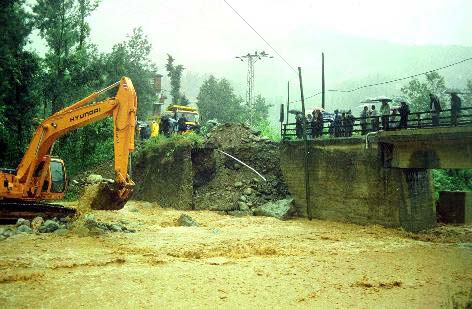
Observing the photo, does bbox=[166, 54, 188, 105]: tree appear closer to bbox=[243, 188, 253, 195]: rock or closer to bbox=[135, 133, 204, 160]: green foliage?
bbox=[135, 133, 204, 160]: green foliage

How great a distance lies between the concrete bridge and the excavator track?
38.7 feet

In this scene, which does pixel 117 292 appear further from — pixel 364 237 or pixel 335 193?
pixel 335 193

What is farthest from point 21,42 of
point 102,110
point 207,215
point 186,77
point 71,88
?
point 186,77

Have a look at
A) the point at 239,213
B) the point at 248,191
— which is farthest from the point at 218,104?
the point at 239,213

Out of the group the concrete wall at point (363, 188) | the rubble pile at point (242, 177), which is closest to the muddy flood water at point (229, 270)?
the concrete wall at point (363, 188)

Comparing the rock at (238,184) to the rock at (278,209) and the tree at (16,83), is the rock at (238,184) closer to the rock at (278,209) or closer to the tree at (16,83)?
the rock at (278,209)

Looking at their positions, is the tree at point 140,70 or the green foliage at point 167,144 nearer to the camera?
the green foliage at point 167,144

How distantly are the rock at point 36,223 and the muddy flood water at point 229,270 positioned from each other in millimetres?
835

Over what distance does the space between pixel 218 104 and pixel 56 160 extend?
38918 mm

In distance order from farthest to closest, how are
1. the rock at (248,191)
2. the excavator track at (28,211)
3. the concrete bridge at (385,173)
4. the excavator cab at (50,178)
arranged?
1. the rock at (248,191)
2. the concrete bridge at (385,173)
3. the excavator cab at (50,178)
4. the excavator track at (28,211)

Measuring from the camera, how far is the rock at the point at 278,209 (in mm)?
19672

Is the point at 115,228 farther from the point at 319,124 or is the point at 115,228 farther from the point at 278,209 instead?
the point at 319,124

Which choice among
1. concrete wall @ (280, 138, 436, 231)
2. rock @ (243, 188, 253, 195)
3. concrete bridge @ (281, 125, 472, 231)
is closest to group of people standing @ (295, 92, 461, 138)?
concrete bridge @ (281, 125, 472, 231)

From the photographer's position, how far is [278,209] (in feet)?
65.7
